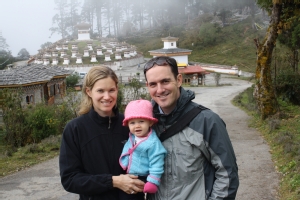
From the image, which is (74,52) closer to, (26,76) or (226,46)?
(226,46)

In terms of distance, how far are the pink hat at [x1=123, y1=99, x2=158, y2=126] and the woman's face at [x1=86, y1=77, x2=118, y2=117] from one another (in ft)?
0.51

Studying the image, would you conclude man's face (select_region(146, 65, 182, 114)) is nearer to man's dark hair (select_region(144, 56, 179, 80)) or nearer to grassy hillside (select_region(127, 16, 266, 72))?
man's dark hair (select_region(144, 56, 179, 80))

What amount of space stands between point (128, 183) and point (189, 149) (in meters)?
0.43

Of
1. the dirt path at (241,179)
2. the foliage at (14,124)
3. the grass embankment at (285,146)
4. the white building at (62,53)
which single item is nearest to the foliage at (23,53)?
the white building at (62,53)

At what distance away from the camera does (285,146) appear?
708 cm

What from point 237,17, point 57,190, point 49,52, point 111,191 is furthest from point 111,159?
point 237,17

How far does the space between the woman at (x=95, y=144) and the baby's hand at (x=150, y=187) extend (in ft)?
0.70

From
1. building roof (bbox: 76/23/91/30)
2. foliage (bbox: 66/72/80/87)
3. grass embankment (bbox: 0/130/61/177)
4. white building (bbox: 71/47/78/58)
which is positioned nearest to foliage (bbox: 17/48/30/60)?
building roof (bbox: 76/23/91/30)

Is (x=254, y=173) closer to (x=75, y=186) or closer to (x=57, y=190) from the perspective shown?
(x=57, y=190)

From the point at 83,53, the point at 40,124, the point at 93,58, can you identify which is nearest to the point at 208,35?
the point at 93,58

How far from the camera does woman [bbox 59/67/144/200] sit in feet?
7.66

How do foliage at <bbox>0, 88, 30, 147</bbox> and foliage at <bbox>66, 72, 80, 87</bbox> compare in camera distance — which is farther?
foliage at <bbox>66, 72, 80, 87</bbox>

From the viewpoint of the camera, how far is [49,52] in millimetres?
44812

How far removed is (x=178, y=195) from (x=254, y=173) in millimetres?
4314
